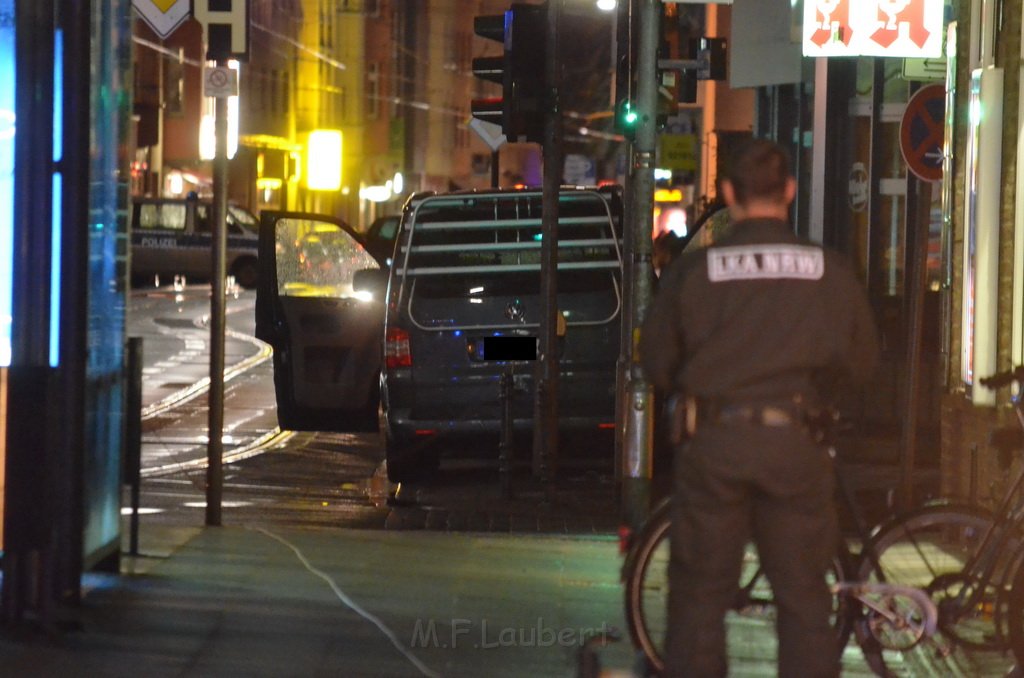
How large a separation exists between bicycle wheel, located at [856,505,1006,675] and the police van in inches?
1452

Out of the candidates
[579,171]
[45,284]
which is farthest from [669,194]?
[45,284]

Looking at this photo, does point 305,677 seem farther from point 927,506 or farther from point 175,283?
point 175,283

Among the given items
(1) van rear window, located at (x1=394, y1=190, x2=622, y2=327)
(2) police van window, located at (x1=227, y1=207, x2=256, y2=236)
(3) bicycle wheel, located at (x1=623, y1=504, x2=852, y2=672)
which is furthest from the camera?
(2) police van window, located at (x1=227, y1=207, x2=256, y2=236)

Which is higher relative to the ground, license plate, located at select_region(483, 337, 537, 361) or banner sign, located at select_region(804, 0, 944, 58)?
banner sign, located at select_region(804, 0, 944, 58)

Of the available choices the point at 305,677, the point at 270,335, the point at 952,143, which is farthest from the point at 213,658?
the point at 270,335

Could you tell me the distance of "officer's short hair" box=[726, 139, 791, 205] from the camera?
537 cm

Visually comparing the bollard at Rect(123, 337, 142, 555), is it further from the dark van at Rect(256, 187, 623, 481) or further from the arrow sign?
the arrow sign

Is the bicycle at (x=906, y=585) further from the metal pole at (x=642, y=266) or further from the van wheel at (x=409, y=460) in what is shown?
the van wheel at (x=409, y=460)

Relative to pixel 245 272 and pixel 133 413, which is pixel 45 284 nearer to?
pixel 133 413

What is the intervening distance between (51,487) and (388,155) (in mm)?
65981

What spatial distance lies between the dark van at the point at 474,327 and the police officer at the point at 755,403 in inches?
299

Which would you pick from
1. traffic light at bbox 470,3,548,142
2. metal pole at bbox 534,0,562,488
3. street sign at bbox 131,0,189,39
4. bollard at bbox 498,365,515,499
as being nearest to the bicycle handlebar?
street sign at bbox 131,0,189,39

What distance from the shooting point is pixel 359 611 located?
7703 mm

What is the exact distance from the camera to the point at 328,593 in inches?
320
